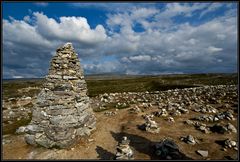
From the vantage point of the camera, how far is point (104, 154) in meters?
20.5

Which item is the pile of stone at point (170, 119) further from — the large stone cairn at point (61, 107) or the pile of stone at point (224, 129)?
the large stone cairn at point (61, 107)

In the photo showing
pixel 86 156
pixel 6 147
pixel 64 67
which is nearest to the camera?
pixel 86 156

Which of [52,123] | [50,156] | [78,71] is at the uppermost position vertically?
[78,71]

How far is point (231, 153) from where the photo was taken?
18906mm

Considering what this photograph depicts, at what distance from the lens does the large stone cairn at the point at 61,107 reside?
22673mm

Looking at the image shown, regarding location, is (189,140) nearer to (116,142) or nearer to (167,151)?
(167,151)

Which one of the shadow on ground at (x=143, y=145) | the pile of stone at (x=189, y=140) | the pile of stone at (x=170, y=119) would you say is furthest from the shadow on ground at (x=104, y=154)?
the pile of stone at (x=170, y=119)

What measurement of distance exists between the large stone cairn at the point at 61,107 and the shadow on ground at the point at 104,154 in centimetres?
290

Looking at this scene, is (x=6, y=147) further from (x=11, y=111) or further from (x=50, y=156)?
(x=11, y=111)

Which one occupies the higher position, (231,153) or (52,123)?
(52,123)

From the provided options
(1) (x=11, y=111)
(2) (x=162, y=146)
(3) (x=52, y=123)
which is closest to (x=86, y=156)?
(3) (x=52, y=123)

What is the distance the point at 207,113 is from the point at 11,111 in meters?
30.9

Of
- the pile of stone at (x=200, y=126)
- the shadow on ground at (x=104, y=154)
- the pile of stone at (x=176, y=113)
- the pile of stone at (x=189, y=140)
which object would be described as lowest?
the shadow on ground at (x=104, y=154)

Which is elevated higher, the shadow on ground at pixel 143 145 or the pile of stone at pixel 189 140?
the pile of stone at pixel 189 140
